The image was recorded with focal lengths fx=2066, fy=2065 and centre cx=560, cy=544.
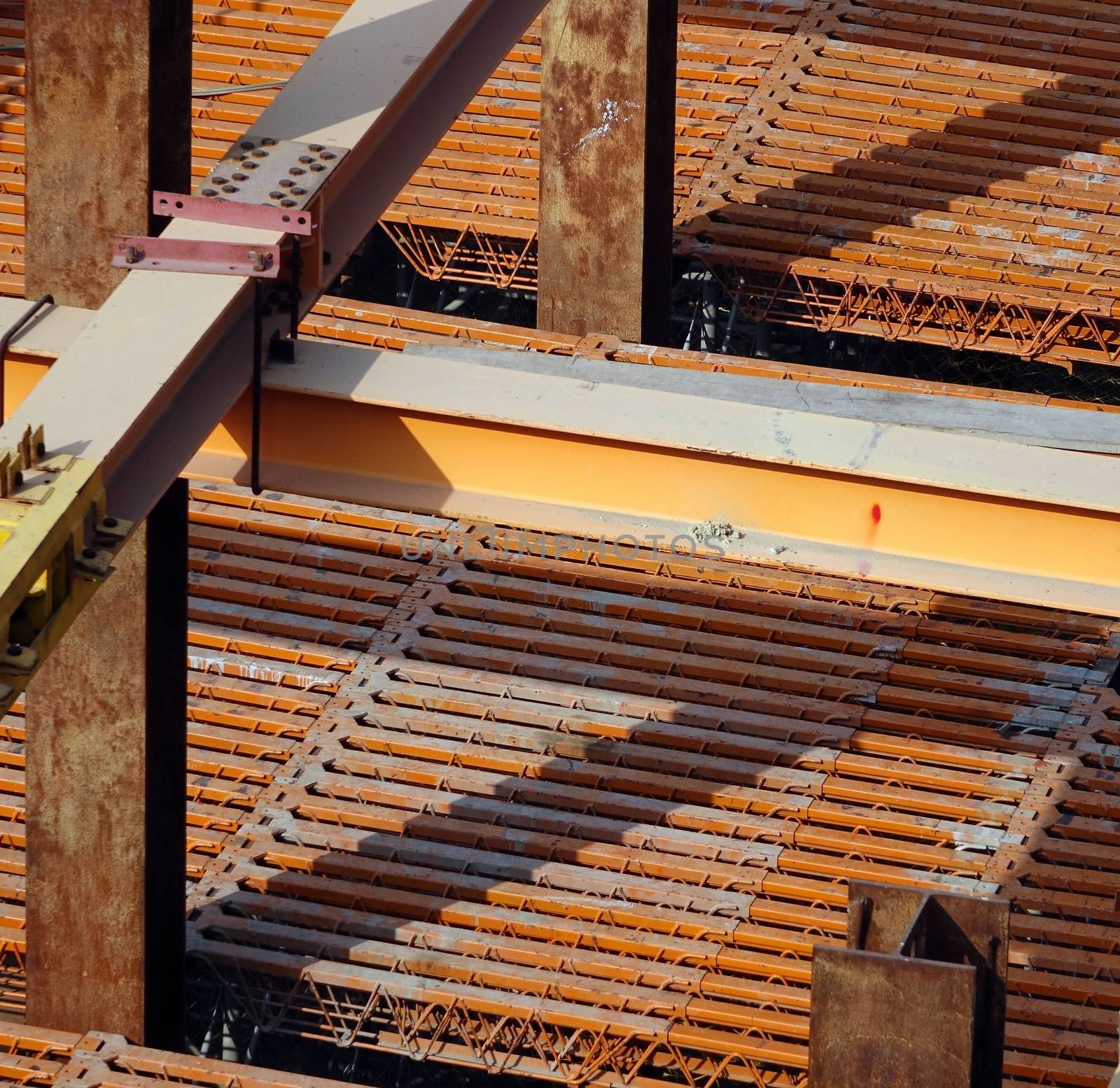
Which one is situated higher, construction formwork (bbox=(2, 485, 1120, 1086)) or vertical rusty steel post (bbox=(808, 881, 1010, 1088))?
construction formwork (bbox=(2, 485, 1120, 1086))

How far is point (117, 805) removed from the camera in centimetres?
759

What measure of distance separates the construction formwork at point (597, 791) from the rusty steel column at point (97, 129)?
9.62ft

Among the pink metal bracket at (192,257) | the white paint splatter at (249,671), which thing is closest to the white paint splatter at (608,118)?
the white paint splatter at (249,671)

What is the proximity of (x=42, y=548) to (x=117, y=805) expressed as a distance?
114 inches

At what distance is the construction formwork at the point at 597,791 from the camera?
316 inches

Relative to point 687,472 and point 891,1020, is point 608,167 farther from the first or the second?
point 891,1020

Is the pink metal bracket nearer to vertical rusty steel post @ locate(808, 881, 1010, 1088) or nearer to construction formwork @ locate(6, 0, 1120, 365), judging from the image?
vertical rusty steel post @ locate(808, 881, 1010, 1088)

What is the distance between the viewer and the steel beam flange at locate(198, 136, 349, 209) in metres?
6.16

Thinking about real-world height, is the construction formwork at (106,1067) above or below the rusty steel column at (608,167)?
below

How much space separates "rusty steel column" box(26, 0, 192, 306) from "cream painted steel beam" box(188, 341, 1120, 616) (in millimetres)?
915

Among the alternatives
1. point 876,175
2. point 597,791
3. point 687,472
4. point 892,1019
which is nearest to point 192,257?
point 687,472

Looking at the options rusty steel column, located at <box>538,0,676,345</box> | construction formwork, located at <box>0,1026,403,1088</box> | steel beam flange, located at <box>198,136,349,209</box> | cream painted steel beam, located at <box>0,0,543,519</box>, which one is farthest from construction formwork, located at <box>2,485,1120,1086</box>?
steel beam flange, located at <box>198,136,349,209</box>

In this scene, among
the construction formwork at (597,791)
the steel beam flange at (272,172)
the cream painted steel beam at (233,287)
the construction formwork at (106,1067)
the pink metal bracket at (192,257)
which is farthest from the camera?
the construction formwork at (597,791)

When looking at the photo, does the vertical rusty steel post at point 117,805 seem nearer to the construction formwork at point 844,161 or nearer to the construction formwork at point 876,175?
the construction formwork at point 844,161
